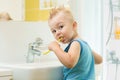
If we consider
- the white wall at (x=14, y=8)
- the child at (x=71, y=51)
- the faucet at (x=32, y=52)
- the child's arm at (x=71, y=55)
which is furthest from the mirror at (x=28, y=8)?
the child's arm at (x=71, y=55)

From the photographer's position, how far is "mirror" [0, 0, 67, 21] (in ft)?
5.50

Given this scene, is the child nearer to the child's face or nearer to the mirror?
the child's face

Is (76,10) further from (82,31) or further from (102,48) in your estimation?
(102,48)

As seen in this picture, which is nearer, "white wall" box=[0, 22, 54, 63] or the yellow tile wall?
"white wall" box=[0, 22, 54, 63]

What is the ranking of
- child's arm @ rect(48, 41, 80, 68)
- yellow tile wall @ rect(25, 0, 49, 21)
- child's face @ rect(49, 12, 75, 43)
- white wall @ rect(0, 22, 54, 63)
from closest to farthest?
child's arm @ rect(48, 41, 80, 68)
child's face @ rect(49, 12, 75, 43)
white wall @ rect(0, 22, 54, 63)
yellow tile wall @ rect(25, 0, 49, 21)

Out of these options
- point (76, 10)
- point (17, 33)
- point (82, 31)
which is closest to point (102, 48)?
point (82, 31)

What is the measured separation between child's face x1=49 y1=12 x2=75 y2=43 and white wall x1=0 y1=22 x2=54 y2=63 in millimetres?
437

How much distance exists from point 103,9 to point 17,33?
723mm

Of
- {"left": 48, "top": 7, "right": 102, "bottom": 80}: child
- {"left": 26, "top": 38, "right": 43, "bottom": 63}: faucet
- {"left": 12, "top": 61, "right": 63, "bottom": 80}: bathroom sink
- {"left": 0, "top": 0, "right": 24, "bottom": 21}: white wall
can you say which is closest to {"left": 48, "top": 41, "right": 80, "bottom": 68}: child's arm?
{"left": 48, "top": 7, "right": 102, "bottom": 80}: child

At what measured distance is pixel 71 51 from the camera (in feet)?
4.02

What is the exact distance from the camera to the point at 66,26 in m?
1.32

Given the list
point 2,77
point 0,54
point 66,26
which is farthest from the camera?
point 0,54

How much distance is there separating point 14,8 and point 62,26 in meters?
0.52

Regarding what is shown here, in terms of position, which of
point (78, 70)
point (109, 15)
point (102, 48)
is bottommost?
point (102, 48)
